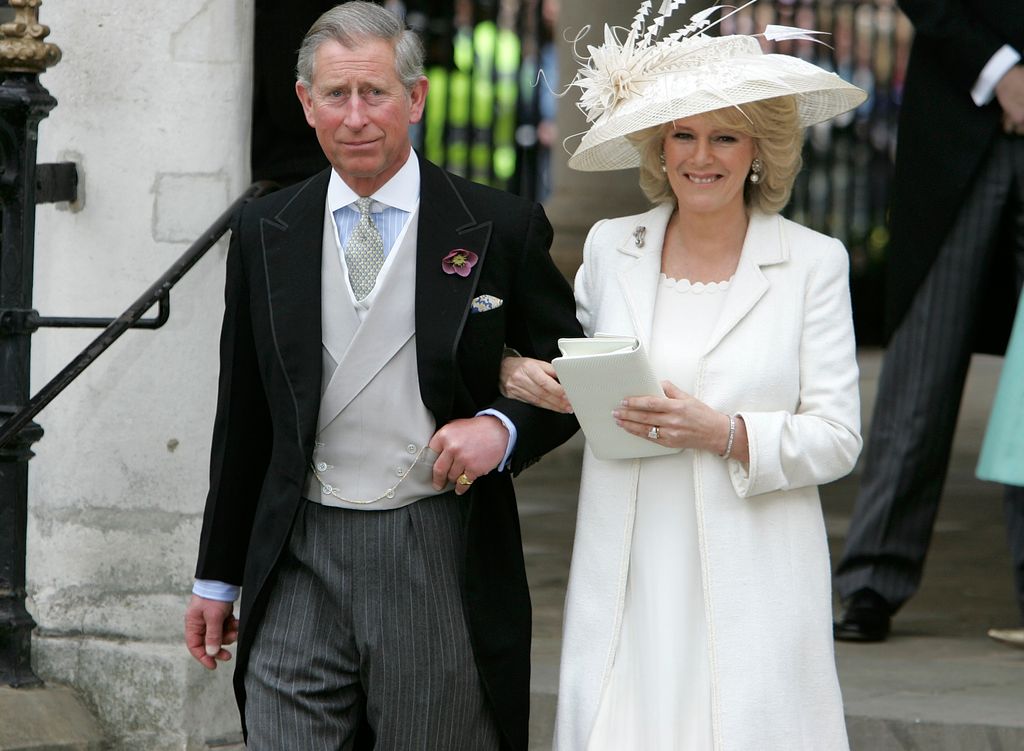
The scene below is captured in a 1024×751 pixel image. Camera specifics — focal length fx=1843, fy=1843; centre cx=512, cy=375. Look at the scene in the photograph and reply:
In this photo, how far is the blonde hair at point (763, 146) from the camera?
3.22 meters

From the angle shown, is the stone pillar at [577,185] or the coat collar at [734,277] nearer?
the coat collar at [734,277]

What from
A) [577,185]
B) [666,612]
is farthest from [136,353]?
[577,185]

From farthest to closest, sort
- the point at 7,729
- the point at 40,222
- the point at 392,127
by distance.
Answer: the point at 40,222 < the point at 7,729 < the point at 392,127

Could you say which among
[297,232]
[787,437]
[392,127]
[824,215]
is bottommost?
[824,215]

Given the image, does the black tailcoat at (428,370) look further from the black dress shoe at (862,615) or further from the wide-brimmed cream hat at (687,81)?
the black dress shoe at (862,615)

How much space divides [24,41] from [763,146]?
1878 mm

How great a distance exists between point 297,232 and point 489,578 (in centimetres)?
70

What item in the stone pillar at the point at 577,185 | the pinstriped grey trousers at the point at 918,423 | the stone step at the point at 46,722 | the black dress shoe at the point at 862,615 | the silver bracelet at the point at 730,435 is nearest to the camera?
the silver bracelet at the point at 730,435

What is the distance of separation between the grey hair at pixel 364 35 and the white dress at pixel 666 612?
2.08ft

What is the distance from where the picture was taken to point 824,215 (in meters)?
16.4

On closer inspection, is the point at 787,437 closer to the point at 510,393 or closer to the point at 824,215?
the point at 510,393

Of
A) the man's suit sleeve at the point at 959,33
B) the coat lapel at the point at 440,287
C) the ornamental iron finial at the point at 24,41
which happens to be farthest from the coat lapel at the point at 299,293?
the man's suit sleeve at the point at 959,33

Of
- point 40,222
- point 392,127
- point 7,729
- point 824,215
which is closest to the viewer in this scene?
point 392,127

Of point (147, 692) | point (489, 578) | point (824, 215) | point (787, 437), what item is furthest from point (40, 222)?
point (824, 215)
